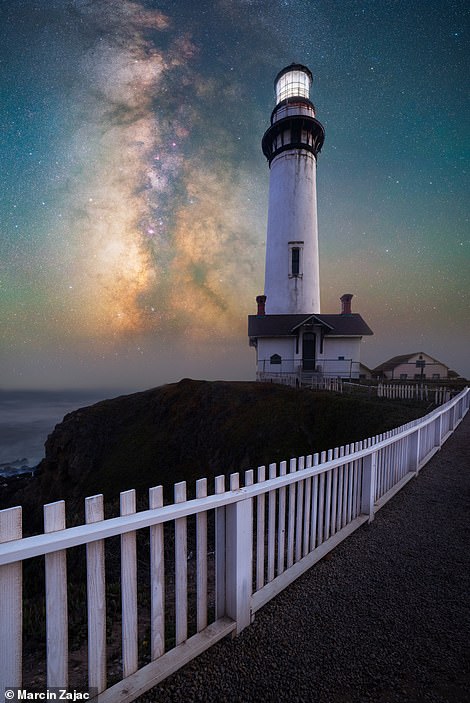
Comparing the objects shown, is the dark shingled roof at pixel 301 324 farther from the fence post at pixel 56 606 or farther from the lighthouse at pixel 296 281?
the fence post at pixel 56 606

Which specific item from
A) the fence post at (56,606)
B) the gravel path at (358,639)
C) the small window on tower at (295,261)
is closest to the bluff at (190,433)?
the gravel path at (358,639)

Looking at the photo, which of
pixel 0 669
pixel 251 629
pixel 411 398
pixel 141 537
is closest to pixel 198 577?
pixel 251 629

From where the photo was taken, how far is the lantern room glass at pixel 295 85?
35.0 metres

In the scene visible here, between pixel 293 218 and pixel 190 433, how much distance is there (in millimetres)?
21244

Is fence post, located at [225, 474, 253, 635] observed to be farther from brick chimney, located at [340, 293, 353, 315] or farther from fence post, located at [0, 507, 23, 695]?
brick chimney, located at [340, 293, 353, 315]

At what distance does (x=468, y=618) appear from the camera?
2.78 meters

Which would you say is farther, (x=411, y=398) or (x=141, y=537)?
(x=411, y=398)

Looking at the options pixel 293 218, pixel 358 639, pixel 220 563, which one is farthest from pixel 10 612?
pixel 293 218

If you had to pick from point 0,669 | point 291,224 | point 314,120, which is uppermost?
point 314,120

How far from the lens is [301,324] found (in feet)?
88.8

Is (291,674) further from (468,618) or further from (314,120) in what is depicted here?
(314,120)

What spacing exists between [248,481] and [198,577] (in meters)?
0.79

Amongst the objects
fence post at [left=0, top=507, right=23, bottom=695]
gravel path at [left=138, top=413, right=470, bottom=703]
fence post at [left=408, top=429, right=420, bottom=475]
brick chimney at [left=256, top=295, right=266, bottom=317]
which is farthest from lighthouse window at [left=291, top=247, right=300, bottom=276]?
fence post at [left=0, top=507, right=23, bottom=695]

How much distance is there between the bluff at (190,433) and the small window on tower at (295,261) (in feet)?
40.0
